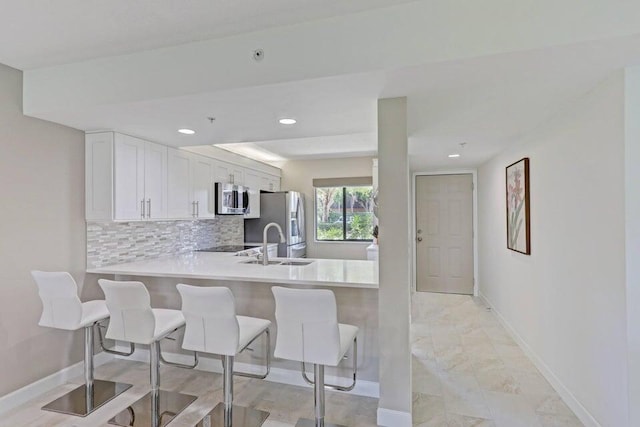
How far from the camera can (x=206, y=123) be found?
8.99 ft

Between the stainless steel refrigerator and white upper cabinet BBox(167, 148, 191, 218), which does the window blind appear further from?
white upper cabinet BBox(167, 148, 191, 218)

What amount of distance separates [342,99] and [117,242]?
2.59 m

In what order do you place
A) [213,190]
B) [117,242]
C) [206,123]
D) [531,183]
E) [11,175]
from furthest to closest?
1. [213,190]
2. [117,242]
3. [531,183]
4. [206,123]
5. [11,175]

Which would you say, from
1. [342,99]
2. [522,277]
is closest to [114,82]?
[342,99]

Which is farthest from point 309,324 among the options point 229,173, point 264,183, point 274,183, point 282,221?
point 274,183

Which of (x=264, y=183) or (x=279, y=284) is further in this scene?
(x=264, y=183)

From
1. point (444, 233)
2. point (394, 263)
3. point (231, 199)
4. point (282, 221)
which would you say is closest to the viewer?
point (394, 263)

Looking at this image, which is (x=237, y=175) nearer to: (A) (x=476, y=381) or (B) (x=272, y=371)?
(B) (x=272, y=371)

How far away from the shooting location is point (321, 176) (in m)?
6.23

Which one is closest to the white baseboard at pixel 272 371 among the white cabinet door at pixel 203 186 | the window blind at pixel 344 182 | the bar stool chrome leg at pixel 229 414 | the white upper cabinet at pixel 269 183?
the bar stool chrome leg at pixel 229 414

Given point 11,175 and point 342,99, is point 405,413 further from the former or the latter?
point 11,175

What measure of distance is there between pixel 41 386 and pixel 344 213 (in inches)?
183

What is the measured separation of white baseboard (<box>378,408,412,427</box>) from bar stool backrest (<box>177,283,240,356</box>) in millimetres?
1029

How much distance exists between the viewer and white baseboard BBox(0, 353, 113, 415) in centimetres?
239
